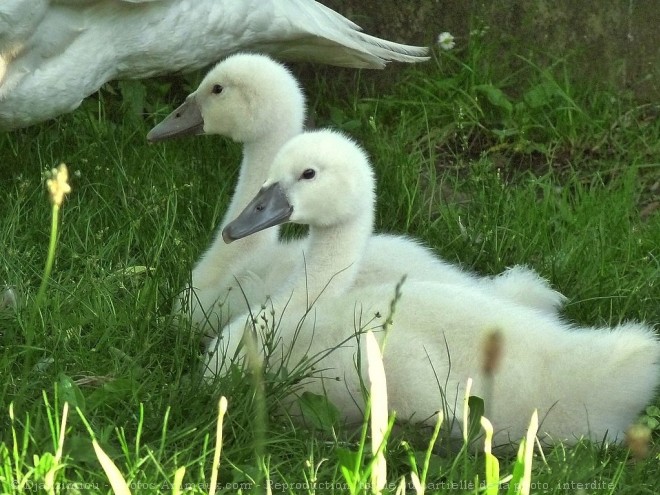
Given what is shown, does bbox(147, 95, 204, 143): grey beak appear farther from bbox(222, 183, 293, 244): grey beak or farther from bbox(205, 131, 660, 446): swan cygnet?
bbox(205, 131, 660, 446): swan cygnet

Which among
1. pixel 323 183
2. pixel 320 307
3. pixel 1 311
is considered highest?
pixel 323 183

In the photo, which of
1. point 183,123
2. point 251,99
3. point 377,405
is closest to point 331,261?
point 251,99

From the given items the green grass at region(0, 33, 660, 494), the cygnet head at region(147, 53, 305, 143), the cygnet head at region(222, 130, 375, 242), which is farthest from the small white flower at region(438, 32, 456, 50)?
the cygnet head at region(222, 130, 375, 242)

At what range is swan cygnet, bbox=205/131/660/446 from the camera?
3021 mm

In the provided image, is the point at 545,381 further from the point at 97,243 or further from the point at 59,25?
the point at 59,25

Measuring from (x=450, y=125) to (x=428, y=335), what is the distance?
2.27 meters

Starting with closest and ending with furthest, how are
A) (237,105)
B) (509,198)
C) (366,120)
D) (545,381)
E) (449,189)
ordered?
Result: (545,381) < (237,105) < (509,198) < (449,189) < (366,120)

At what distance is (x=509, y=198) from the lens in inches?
176

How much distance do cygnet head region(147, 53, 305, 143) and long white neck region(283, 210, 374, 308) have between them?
0.58 meters

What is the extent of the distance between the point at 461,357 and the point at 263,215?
2.26 feet

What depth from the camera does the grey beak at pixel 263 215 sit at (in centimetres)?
345

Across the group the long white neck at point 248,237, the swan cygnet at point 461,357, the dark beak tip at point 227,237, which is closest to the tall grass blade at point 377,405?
the swan cygnet at point 461,357

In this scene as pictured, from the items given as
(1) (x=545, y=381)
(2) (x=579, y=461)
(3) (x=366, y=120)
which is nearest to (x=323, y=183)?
(1) (x=545, y=381)

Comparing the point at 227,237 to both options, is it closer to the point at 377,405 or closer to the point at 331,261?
the point at 331,261
